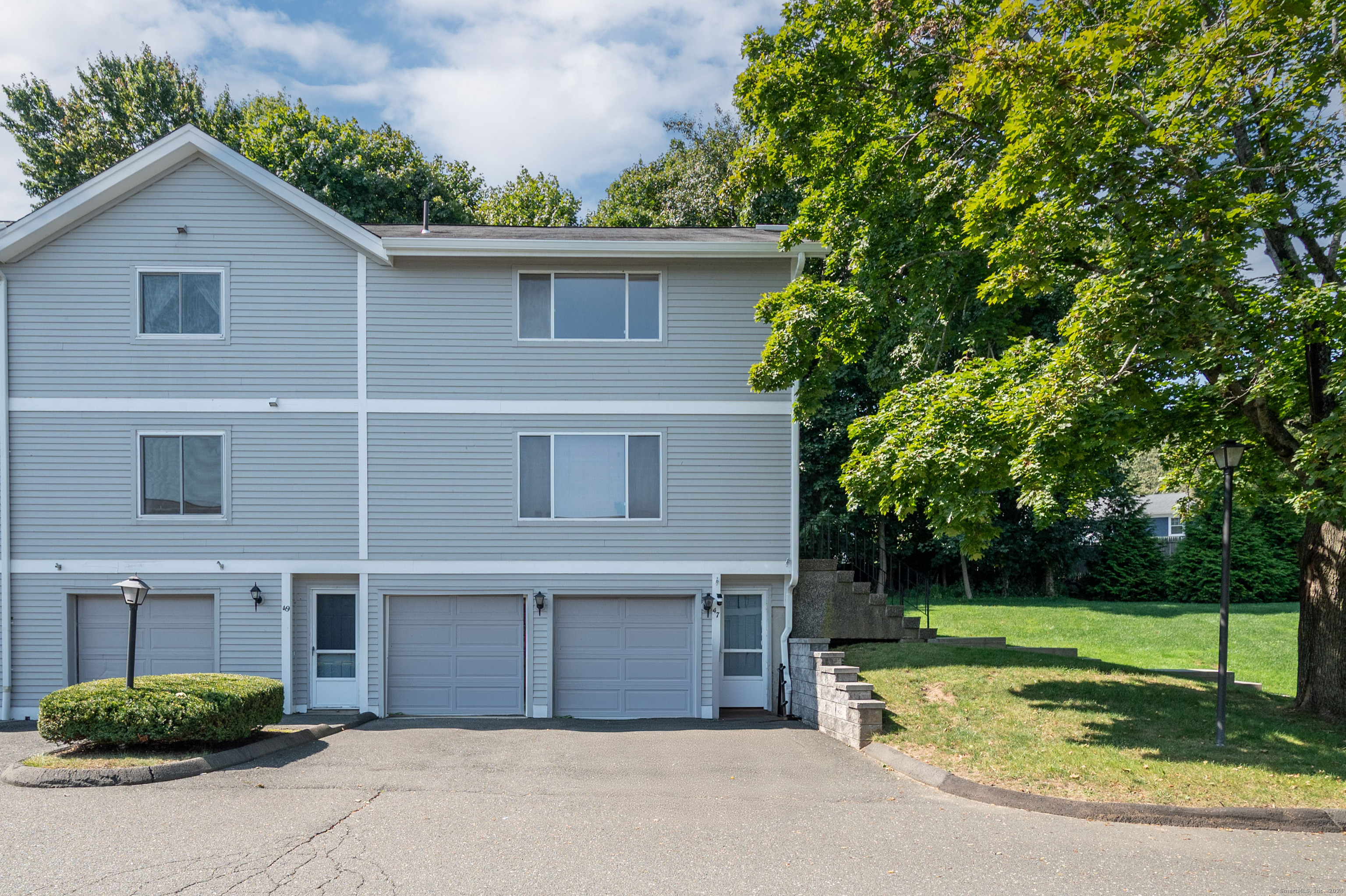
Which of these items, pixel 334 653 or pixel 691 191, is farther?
pixel 691 191

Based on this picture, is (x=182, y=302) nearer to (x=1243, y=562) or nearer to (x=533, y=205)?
(x=533, y=205)

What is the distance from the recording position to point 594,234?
42.3 feet

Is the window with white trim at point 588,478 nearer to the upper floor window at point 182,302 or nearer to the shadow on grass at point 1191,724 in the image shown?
the upper floor window at point 182,302

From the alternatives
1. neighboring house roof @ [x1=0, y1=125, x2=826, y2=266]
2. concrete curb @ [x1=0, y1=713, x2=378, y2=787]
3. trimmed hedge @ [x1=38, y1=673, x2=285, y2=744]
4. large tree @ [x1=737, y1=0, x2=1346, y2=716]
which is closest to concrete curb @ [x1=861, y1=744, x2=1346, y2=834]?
large tree @ [x1=737, y1=0, x2=1346, y2=716]

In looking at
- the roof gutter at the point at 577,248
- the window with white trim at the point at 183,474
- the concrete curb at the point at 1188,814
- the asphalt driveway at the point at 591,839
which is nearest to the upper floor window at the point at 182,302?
the window with white trim at the point at 183,474

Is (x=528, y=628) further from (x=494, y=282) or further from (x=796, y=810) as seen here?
(x=796, y=810)

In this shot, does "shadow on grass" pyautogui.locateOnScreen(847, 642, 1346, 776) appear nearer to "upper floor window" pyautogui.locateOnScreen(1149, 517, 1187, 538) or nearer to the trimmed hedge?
the trimmed hedge

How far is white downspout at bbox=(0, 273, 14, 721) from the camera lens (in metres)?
12.0

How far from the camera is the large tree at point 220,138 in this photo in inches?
995

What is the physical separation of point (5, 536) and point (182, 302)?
4346mm

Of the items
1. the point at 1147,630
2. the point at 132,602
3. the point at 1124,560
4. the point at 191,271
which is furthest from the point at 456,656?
the point at 1124,560

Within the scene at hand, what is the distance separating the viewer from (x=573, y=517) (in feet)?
41.1

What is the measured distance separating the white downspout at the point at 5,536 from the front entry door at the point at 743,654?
1073 cm

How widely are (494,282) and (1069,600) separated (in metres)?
17.7
